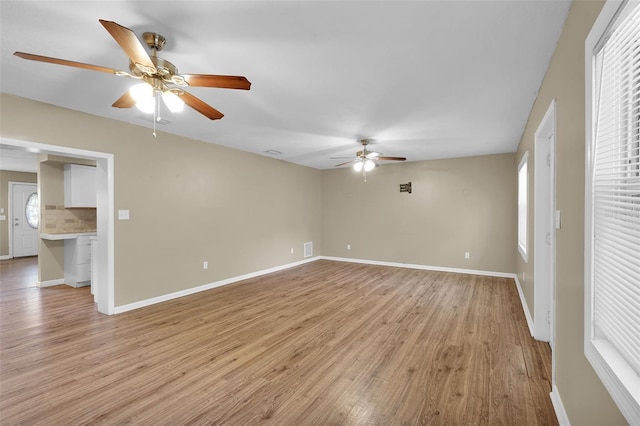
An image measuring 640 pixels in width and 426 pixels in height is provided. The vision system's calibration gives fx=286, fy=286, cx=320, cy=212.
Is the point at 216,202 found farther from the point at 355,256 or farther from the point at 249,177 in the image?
the point at 355,256

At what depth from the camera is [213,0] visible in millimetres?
1616

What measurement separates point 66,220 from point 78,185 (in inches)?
28.1

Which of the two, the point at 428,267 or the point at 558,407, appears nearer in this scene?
the point at 558,407

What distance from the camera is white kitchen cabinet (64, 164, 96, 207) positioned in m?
5.34

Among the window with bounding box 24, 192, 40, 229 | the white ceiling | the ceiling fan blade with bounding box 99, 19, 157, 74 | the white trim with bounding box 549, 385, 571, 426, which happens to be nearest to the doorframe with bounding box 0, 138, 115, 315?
the white ceiling

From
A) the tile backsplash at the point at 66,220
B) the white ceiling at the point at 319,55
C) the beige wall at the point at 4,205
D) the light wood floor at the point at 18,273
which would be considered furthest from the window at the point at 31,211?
the white ceiling at the point at 319,55

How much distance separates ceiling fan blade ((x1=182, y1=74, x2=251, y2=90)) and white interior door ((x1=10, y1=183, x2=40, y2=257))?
372 inches

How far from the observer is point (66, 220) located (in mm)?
5441

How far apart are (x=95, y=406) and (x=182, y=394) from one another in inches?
21.7

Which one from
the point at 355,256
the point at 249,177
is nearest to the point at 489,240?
the point at 355,256

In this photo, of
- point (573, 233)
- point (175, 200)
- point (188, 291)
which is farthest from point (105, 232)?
point (573, 233)

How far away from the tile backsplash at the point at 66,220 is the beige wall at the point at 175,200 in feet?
8.35

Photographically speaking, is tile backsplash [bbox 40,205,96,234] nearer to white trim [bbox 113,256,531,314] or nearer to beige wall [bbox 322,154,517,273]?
white trim [bbox 113,256,531,314]

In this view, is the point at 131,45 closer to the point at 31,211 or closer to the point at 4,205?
the point at 4,205
